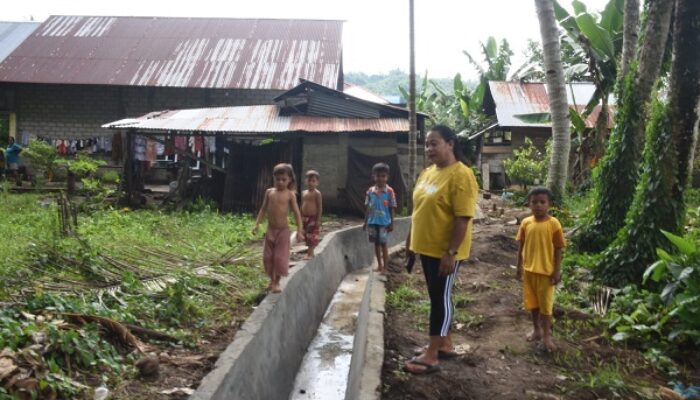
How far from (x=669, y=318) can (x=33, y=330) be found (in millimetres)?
5104

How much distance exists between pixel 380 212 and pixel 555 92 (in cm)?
476

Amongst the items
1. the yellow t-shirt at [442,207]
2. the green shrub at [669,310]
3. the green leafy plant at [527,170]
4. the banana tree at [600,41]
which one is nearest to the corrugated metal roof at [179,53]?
the green leafy plant at [527,170]

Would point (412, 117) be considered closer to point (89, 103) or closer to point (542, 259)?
point (542, 259)

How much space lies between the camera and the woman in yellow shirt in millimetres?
3891

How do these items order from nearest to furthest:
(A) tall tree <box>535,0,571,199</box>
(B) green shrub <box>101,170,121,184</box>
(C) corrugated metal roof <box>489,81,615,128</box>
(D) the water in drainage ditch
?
(D) the water in drainage ditch, (A) tall tree <box>535,0,571,199</box>, (B) green shrub <box>101,170,121,184</box>, (C) corrugated metal roof <box>489,81,615,128</box>

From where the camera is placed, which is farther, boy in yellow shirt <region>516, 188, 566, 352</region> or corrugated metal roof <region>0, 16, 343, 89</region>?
corrugated metal roof <region>0, 16, 343, 89</region>

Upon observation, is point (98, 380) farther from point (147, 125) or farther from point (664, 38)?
point (147, 125)

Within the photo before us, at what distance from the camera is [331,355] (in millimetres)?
7133

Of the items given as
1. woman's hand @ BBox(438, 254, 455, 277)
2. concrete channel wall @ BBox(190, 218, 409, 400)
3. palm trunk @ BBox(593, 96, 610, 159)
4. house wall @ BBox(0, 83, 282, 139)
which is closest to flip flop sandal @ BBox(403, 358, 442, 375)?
concrete channel wall @ BBox(190, 218, 409, 400)

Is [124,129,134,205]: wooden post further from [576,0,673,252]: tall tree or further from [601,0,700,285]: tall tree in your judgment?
[601,0,700,285]: tall tree

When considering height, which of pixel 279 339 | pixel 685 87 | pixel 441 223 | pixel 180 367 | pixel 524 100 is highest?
pixel 524 100

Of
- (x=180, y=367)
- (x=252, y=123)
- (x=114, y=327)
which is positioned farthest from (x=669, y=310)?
(x=252, y=123)

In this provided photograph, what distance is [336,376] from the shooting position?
255 inches

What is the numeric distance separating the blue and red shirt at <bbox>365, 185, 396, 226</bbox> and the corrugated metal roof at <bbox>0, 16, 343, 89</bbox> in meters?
11.0
